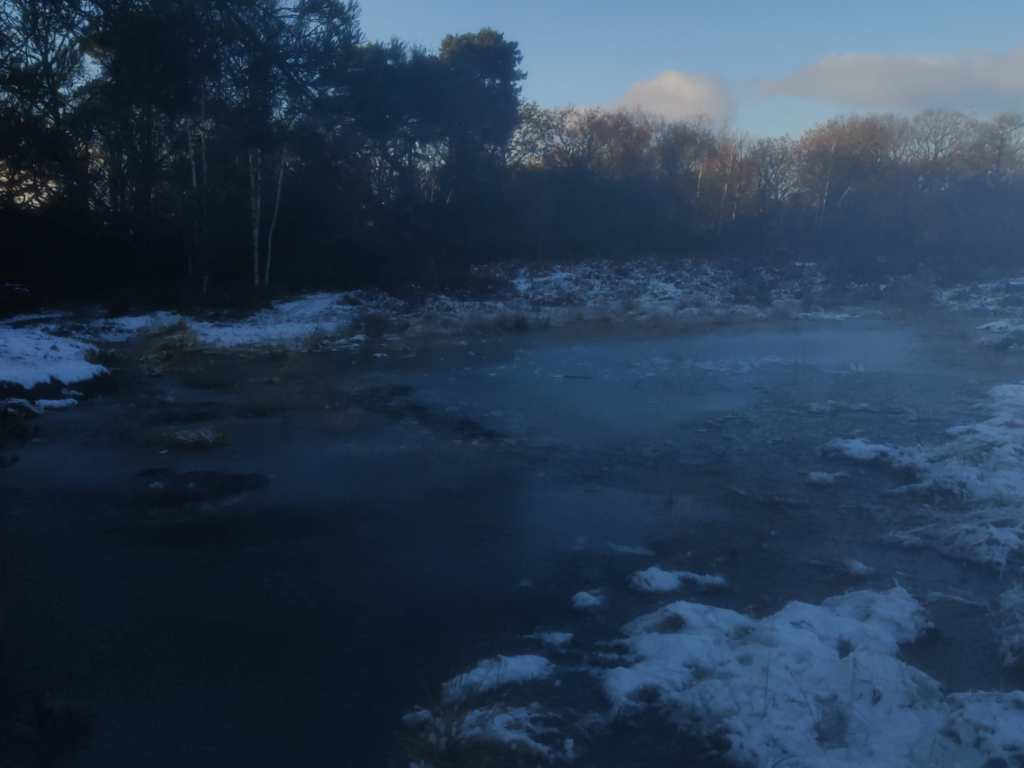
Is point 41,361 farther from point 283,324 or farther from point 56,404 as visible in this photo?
point 283,324

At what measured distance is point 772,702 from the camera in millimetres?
4992

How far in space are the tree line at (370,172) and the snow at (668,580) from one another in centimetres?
471

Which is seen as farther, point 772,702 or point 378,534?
point 378,534

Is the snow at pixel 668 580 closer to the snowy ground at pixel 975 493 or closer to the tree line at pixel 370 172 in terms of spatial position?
the snowy ground at pixel 975 493

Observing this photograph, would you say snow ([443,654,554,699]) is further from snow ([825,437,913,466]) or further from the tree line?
snow ([825,437,913,466])

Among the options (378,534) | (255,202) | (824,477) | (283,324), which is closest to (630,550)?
(378,534)

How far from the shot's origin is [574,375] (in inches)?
660

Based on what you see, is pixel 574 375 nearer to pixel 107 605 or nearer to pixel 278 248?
pixel 107 605

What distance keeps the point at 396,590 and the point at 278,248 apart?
23824 mm

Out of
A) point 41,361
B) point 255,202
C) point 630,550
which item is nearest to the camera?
point 630,550

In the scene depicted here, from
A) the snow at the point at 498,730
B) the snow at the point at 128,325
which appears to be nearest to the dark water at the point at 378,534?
the snow at the point at 498,730

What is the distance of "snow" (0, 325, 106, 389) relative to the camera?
13820 mm

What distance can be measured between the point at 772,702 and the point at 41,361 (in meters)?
13.8

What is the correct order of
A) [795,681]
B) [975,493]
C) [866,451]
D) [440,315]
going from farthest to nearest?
1. [440,315]
2. [866,451]
3. [975,493]
4. [795,681]
